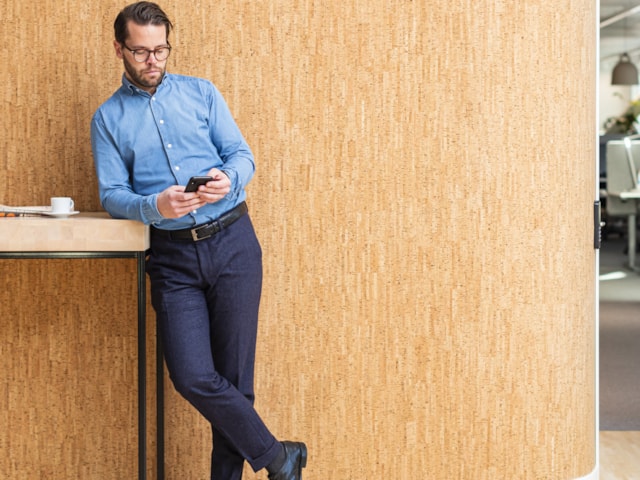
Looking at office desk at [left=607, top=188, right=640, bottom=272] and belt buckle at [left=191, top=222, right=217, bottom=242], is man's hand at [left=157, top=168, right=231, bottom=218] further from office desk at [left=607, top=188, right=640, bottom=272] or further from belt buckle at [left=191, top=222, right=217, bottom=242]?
office desk at [left=607, top=188, right=640, bottom=272]

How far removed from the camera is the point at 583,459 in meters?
2.87

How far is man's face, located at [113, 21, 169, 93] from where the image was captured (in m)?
2.24

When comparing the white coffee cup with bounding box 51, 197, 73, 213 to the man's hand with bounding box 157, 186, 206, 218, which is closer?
the man's hand with bounding box 157, 186, 206, 218

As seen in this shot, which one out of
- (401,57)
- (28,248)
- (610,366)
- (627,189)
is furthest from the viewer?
(627,189)

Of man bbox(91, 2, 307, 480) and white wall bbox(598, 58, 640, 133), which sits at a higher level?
white wall bbox(598, 58, 640, 133)

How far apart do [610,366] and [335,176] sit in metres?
3.04

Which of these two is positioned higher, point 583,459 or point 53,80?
point 53,80

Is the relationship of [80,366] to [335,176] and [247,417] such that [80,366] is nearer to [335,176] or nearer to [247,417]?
[247,417]

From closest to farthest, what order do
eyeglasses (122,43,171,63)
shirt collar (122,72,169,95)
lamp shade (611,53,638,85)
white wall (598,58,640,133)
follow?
eyeglasses (122,43,171,63), shirt collar (122,72,169,95), lamp shade (611,53,638,85), white wall (598,58,640,133)

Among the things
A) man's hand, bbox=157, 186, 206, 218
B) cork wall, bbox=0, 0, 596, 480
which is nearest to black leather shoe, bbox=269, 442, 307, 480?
cork wall, bbox=0, 0, 596, 480

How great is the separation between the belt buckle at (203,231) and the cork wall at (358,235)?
0.42 m

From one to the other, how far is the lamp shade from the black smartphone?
12.8m

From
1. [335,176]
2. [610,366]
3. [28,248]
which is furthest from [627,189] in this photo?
[28,248]

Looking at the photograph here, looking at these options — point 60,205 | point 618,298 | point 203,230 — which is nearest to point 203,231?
point 203,230
